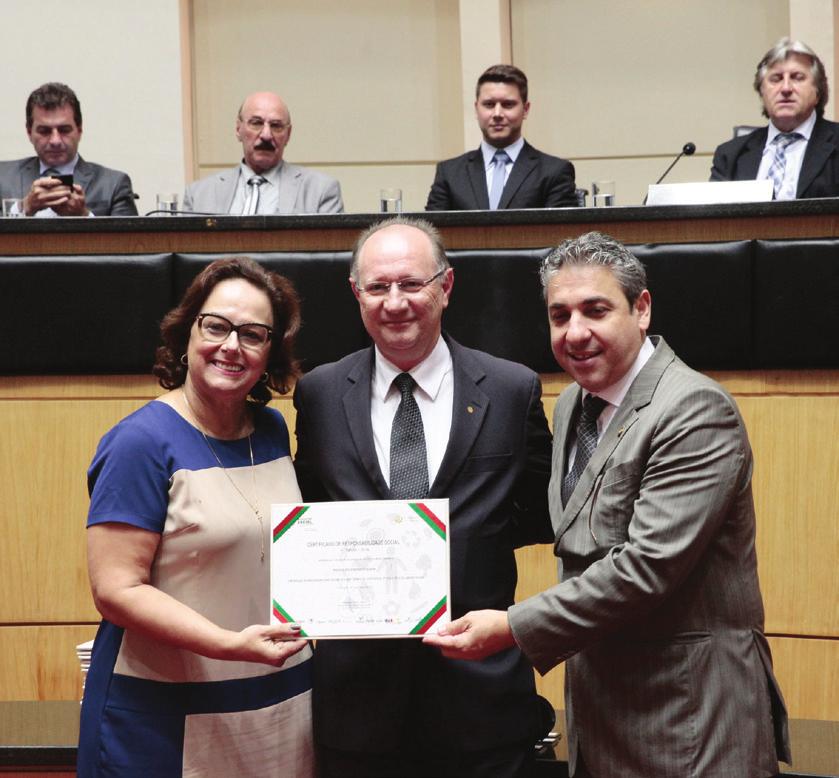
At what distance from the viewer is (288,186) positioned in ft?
14.8

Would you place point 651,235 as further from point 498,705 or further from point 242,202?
point 242,202

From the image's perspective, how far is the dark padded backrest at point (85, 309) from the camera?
300cm

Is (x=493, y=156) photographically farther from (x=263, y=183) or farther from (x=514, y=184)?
(x=263, y=183)

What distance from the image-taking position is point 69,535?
304 cm

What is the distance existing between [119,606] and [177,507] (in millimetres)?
171

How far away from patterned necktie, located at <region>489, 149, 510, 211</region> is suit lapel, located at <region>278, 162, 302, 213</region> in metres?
0.80

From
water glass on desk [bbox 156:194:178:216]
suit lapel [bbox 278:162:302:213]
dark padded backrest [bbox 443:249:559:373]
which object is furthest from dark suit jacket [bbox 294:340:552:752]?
suit lapel [bbox 278:162:302:213]

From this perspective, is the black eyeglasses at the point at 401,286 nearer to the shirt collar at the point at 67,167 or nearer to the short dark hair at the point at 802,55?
the short dark hair at the point at 802,55

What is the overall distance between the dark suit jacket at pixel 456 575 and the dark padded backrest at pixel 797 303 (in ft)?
3.69

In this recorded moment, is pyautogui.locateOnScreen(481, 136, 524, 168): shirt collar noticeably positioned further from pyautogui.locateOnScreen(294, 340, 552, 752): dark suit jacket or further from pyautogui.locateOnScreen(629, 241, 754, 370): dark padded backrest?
pyautogui.locateOnScreen(294, 340, 552, 752): dark suit jacket

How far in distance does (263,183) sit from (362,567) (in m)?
3.06

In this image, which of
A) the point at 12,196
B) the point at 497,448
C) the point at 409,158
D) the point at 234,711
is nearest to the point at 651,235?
the point at 497,448

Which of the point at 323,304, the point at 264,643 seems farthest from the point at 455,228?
the point at 264,643

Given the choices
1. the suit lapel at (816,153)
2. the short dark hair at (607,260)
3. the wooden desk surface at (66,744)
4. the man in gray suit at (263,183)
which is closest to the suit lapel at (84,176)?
the man in gray suit at (263,183)
